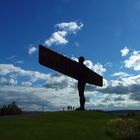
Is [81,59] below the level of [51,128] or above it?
above

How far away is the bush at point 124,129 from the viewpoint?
69.5ft

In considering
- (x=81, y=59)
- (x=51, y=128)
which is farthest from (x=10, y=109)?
(x=51, y=128)

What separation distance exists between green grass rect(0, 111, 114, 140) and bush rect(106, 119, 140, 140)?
0.43 meters

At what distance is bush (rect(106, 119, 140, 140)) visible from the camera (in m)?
21.2

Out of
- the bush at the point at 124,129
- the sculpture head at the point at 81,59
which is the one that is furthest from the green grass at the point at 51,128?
the sculpture head at the point at 81,59

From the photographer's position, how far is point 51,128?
21.3m

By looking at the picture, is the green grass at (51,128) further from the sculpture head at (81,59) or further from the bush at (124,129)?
the sculpture head at (81,59)

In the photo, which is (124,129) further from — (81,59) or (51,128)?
(81,59)

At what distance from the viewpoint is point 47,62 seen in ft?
93.4

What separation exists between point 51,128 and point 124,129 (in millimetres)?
4229

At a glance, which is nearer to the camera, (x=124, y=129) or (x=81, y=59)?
(x=124, y=129)

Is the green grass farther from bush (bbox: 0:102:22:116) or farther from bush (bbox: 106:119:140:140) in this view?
bush (bbox: 0:102:22:116)

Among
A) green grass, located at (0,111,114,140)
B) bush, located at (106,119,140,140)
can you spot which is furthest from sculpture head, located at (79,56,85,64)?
bush, located at (106,119,140,140)

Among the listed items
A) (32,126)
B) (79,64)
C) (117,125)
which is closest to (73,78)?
(79,64)
